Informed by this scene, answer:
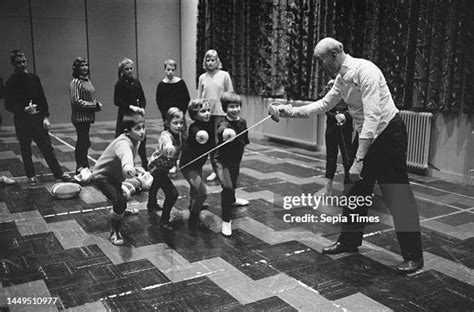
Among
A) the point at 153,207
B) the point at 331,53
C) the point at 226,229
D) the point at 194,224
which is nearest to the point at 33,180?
the point at 153,207

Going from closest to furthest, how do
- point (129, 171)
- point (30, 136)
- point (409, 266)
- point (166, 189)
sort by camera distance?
point (129, 171) < point (409, 266) < point (166, 189) < point (30, 136)

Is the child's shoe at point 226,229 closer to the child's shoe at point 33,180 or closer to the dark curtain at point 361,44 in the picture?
the child's shoe at point 33,180

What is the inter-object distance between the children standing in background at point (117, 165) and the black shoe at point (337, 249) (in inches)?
58.5

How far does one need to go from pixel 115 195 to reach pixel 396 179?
6.43 feet

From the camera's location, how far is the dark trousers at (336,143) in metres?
4.50

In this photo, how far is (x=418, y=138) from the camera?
5590 mm

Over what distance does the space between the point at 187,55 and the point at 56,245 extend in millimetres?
8277

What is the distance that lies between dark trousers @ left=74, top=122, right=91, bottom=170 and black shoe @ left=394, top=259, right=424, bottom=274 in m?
→ 3.59

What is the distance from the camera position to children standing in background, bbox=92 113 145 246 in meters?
3.16

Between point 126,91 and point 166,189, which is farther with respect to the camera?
point 126,91

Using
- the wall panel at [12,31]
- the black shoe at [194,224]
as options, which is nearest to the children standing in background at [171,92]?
the black shoe at [194,224]

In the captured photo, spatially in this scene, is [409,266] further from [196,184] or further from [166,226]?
[166,226]

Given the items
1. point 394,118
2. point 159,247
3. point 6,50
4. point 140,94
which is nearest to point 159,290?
point 159,247

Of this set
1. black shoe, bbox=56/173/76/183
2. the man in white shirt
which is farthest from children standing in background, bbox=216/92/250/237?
black shoe, bbox=56/173/76/183
